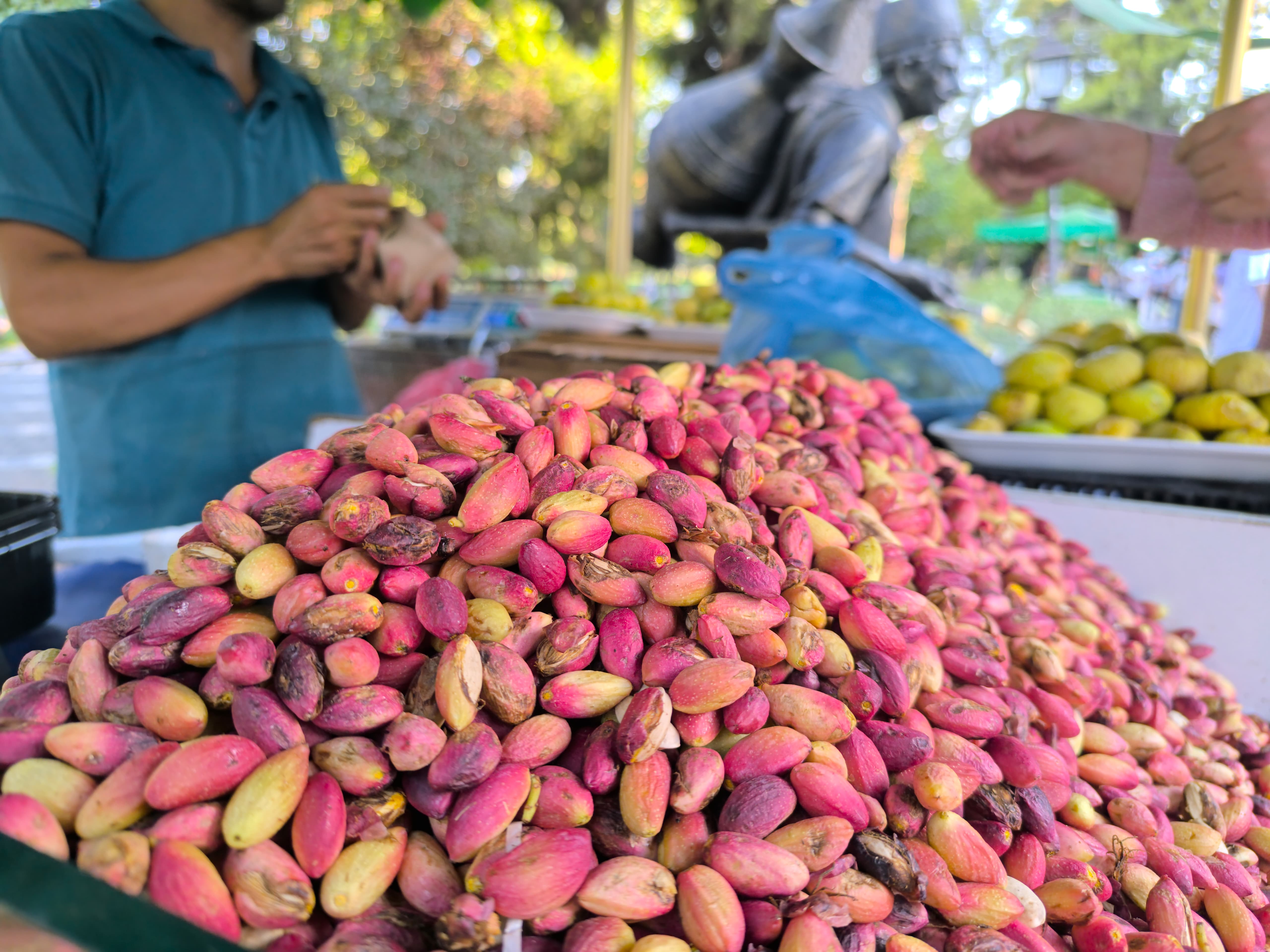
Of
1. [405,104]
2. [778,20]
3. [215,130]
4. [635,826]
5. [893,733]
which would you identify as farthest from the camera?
[405,104]

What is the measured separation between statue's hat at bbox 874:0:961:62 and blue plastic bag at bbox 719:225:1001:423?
238 cm

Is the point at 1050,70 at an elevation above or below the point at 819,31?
below

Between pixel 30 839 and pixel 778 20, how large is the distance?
4110mm

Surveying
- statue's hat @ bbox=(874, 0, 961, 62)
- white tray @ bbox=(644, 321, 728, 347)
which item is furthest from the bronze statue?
white tray @ bbox=(644, 321, 728, 347)

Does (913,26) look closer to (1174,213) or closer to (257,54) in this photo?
(1174,213)

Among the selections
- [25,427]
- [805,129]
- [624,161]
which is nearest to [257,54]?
[25,427]

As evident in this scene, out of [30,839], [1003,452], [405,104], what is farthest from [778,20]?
[30,839]

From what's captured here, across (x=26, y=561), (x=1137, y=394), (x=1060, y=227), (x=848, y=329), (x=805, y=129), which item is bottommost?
(x=26, y=561)

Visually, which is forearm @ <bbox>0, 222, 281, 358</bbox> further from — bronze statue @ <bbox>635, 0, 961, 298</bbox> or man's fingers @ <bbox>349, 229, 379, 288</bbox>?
bronze statue @ <bbox>635, 0, 961, 298</bbox>

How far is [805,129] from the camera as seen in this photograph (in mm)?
3543

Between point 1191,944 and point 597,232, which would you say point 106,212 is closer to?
point 1191,944

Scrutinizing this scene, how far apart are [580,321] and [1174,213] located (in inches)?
62.0

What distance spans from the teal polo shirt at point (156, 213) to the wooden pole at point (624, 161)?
1.94m

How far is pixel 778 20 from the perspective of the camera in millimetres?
3666
